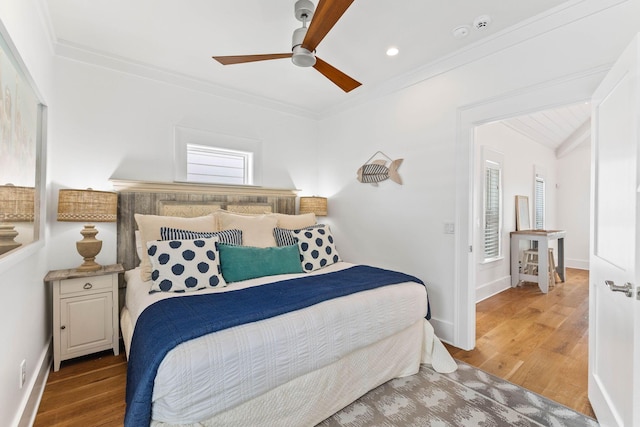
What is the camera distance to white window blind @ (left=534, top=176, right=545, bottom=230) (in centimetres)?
559

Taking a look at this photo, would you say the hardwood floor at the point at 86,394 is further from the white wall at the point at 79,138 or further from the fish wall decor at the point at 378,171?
the fish wall decor at the point at 378,171

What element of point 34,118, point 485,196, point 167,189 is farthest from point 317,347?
point 485,196

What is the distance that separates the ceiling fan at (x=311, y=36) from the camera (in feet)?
4.91

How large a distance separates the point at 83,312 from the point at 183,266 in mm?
1022

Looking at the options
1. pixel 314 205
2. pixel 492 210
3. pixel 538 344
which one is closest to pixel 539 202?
pixel 492 210

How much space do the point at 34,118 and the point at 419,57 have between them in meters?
2.99

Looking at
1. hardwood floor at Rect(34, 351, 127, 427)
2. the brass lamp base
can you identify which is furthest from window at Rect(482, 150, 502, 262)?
the brass lamp base

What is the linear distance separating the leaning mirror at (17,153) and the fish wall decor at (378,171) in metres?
2.92

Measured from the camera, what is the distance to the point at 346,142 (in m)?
3.87

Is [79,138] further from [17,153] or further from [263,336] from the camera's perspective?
[263,336]

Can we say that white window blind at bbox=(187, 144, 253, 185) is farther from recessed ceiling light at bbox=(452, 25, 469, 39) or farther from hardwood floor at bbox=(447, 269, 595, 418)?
hardwood floor at bbox=(447, 269, 595, 418)

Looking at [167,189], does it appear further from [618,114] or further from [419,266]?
[618,114]

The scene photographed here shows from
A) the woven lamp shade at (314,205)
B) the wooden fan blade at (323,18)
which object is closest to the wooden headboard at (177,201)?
the woven lamp shade at (314,205)

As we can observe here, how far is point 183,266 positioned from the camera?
6.84 ft
